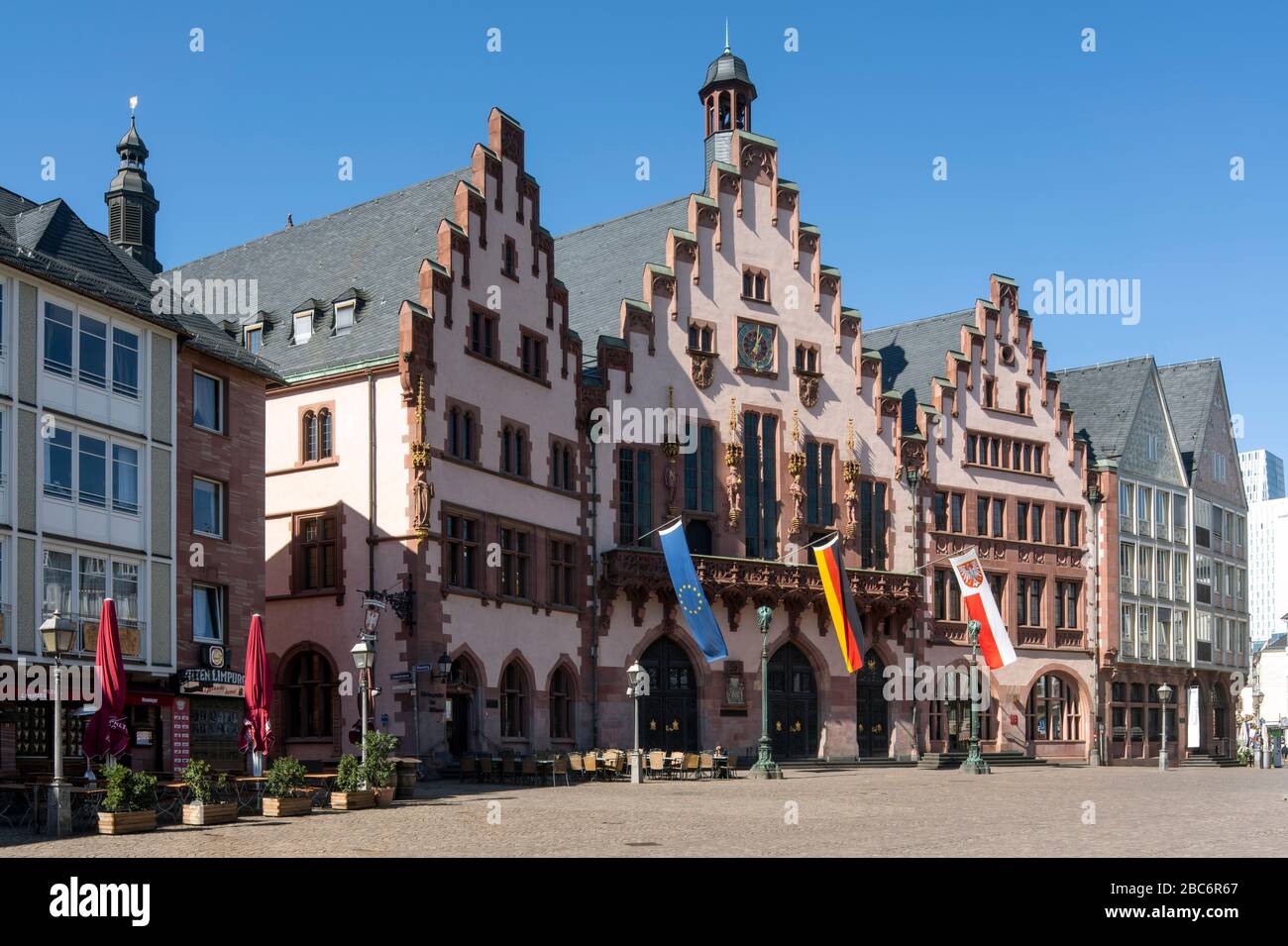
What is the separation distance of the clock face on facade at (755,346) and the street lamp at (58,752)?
37676mm

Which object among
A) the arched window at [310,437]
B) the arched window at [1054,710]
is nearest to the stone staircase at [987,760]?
the arched window at [1054,710]

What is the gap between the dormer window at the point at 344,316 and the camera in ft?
183

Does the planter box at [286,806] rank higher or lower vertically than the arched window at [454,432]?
lower

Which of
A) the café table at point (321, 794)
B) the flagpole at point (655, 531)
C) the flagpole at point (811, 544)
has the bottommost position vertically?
the café table at point (321, 794)

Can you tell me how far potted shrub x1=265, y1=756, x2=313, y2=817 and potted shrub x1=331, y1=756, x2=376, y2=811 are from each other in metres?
0.93

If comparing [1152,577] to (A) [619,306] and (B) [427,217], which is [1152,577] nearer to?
(A) [619,306]

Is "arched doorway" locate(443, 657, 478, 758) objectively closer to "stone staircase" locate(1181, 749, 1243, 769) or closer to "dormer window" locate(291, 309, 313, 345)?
"dormer window" locate(291, 309, 313, 345)

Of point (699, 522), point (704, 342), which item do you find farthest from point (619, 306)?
point (699, 522)

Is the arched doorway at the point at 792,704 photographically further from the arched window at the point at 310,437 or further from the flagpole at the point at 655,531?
the arched window at the point at 310,437

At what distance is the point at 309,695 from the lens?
176ft

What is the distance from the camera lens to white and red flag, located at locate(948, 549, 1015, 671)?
65.5 metres

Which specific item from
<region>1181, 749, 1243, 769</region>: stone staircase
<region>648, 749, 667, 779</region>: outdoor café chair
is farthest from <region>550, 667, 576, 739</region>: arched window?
<region>1181, 749, 1243, 769</region>: stone staircase

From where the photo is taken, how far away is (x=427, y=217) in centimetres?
5841
